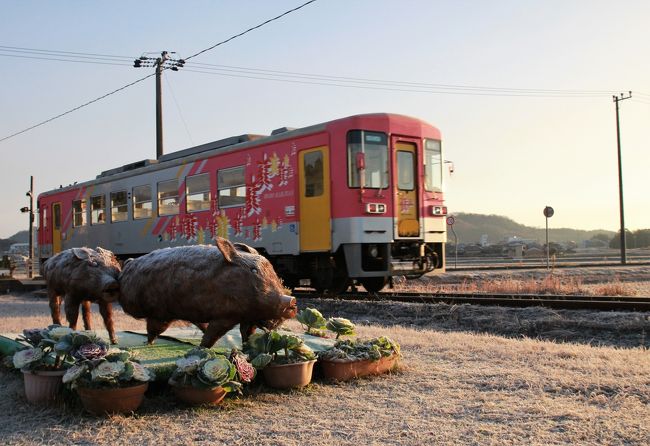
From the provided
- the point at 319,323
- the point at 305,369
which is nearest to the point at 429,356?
the point at 319,323

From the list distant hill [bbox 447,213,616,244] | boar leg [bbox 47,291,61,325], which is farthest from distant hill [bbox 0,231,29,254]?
boar leg [bbox 47,291,61,325]

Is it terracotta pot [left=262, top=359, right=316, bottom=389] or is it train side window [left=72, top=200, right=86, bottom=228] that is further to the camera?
train side window [left=72, top=200, right=86, bottom=228]

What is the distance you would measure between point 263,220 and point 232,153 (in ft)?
5.48

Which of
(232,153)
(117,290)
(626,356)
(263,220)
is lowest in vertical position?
(626,356)

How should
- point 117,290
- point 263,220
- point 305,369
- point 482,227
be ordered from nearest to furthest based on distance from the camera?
point 305,369 < point 117,290 < point 263,220 < point 482,227

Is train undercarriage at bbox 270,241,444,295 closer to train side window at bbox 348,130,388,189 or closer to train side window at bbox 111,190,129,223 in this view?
train side window at bbox 348,130,388,189

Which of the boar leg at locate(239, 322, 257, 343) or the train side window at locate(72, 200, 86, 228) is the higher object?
the train side window at locate(72, 200, 86, 228)

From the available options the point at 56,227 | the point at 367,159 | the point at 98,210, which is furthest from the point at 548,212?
the point at 56,227

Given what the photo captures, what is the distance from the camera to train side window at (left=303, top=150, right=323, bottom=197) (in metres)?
11.7

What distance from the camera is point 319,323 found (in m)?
6.14

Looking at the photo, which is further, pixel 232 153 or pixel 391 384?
pixel 232 153

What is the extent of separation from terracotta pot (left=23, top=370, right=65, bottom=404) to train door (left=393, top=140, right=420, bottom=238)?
318 inches

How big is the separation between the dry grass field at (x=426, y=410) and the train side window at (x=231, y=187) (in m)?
7.64

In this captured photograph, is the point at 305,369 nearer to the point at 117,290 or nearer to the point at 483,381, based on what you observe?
the point at 483,381
